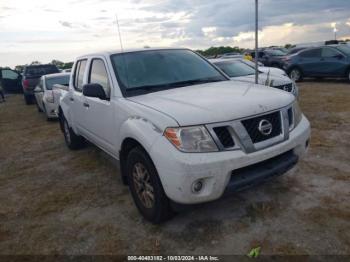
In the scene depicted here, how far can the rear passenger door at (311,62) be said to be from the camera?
46.0ft

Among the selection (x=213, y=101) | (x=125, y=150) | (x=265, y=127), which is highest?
(x=213, y=101)

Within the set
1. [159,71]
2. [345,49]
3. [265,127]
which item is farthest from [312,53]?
[265,127]

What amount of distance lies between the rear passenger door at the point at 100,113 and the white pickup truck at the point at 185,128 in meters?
0.02

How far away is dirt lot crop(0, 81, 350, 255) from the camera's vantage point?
9.99 ft

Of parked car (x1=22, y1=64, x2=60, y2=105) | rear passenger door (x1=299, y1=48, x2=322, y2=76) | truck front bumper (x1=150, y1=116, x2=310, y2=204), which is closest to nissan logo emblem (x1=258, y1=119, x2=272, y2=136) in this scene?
truck front bumper (x1=150, y1=116, x2=310, y2=204)

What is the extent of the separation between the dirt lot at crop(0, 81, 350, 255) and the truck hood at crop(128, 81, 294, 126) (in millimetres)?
1129

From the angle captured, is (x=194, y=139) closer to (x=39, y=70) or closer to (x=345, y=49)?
(x=345, y=49)

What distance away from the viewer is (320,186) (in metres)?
3.99

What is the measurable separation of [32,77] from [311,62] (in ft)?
41.4

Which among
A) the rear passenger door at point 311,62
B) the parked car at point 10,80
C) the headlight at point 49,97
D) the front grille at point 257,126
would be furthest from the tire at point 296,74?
the parked car at point 10,80

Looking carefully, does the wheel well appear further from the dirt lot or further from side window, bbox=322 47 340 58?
side window, bbox=322 47 340 58

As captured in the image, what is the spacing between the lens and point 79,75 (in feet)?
17.8

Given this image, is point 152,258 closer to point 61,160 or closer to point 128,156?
point 128,156

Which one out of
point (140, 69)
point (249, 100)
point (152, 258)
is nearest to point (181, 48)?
point (140, 69)
